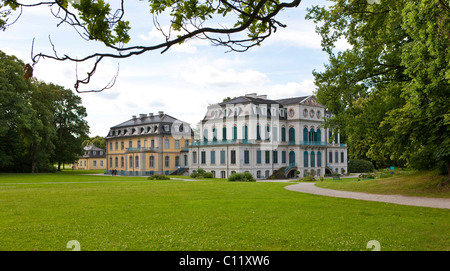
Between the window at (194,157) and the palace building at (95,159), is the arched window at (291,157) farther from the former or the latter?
the palace building at (95,159)

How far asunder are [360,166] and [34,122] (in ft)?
151

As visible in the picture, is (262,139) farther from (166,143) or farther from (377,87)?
(377,87)

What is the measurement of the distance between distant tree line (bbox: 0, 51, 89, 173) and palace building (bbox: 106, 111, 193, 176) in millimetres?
7143

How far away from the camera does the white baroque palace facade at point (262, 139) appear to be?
43562 mm

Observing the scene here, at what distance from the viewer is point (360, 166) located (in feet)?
193

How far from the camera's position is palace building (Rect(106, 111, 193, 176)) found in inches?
2039

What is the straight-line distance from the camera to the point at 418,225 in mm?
9812

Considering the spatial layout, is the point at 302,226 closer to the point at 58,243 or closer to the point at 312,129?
the point at 58,243

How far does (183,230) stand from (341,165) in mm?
48497

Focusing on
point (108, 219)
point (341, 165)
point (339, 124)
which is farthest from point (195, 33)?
point (341, 165)

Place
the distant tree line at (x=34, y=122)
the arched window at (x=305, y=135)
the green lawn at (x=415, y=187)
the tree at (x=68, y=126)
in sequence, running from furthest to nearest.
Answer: the tree at (x=68, y=126) < the arched window at (x=305, y=135) < the distant tree line at (x=34, y=122) < the green lawn at (x=415, y=187)

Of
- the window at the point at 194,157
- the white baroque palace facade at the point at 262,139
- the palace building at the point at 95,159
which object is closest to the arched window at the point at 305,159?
the white baroque palace facade at the point at 262,139

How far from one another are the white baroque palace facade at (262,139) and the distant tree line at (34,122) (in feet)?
60.7

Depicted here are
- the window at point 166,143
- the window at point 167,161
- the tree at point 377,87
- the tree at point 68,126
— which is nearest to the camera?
the tree at point 377,87
